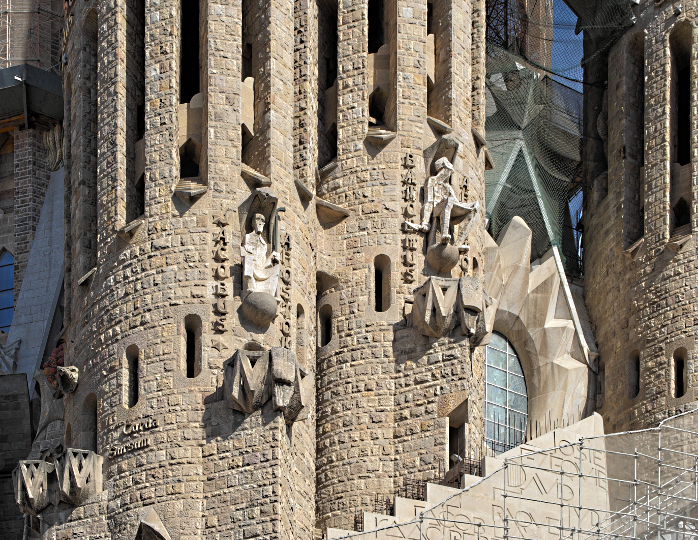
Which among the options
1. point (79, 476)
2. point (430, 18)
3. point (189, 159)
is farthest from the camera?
point (430, 18)

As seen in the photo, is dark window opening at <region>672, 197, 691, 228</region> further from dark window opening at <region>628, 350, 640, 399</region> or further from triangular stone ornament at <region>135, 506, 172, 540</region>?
triangular stone ornament at <region>135, 506, 172, 540</region>

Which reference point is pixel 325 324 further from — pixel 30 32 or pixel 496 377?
pixel 30 32

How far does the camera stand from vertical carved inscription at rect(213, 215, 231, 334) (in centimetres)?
4609

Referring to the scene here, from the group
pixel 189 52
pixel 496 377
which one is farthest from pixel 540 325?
pixel 189 52

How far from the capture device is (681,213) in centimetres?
5628

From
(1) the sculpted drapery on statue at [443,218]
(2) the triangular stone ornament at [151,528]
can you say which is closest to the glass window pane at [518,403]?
(1) the sculpted drapery on statue at [443,218]

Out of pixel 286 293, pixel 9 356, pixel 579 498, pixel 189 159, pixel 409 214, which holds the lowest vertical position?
pixel 579 498

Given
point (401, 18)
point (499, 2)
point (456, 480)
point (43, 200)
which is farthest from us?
point (499, 2)

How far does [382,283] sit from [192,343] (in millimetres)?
A: 6149

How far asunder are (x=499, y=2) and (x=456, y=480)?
17.8 metres

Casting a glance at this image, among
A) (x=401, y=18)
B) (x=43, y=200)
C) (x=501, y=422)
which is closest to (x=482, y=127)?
(x=401, y=18)

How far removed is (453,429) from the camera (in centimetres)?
4962

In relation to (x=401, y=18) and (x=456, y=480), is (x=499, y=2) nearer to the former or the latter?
(x=401, y=18)

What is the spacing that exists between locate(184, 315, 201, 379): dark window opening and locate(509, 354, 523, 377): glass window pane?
1263 cm
